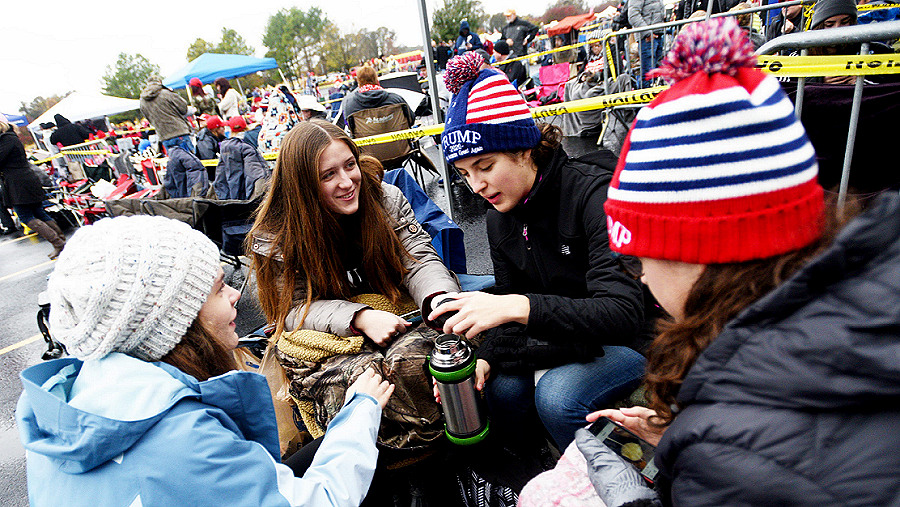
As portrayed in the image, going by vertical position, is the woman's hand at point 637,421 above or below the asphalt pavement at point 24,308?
above

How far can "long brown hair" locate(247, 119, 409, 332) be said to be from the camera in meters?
2.30

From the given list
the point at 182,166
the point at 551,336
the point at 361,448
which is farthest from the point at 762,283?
the point at 182,166

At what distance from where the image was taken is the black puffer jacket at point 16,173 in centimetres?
746

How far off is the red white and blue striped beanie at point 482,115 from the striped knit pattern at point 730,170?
0.92m

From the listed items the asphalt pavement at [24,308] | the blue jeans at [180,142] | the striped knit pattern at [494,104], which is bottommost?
the asphalt pavement at [24,308]

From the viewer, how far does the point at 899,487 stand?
66 cm

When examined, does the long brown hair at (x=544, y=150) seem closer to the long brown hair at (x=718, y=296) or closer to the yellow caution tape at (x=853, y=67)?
the yellow caution tape at (x=853, y=67)

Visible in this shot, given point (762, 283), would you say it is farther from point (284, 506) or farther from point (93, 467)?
point (93, 467)

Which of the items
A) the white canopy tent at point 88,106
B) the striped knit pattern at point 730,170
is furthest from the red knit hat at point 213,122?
the white canopy tent at point 88,106

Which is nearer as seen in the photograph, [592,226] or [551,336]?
[551,336]

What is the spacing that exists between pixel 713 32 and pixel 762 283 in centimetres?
49

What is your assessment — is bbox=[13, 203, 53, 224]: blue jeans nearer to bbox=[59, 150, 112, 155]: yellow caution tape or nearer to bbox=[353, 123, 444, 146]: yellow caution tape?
bbox=[59, 150, 112, 155]: yellow caution tape

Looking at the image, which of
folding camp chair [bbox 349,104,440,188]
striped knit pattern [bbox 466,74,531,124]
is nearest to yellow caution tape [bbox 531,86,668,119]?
striped knit pattern [bbox 466,74,531,124]

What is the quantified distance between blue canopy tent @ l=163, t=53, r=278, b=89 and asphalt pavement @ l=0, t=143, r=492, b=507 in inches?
550
